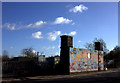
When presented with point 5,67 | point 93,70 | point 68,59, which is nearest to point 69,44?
point 68,59

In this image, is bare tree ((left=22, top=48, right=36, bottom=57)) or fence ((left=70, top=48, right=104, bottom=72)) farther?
bare tree ((left=22, top=48, right=36, bottom=57))

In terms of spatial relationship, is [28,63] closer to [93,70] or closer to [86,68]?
[86,68]

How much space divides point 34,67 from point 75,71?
6.66 m

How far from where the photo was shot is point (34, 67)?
89.2 ft

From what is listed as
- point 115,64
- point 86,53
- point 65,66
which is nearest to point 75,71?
point 65,66

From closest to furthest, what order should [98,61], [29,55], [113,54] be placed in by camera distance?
[98,61]
[113,54]
[29,55]

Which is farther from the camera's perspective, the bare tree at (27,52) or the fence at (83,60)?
the bare tree at (27,52)

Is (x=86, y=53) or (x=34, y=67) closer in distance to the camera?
(x=34, y=67)

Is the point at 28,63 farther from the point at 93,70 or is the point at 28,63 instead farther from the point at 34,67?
the point at 93,70

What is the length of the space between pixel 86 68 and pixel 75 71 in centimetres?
337

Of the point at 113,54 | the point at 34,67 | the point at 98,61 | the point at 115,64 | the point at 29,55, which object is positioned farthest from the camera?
the point at 29,55

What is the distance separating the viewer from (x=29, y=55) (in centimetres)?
5719

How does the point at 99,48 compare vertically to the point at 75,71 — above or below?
above

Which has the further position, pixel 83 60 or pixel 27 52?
pixel 27 52
